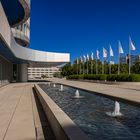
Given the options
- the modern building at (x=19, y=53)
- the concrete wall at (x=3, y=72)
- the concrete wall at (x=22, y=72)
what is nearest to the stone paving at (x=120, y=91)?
the modern building at (x=19, y=53)

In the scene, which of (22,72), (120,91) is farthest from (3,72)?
(120,91)

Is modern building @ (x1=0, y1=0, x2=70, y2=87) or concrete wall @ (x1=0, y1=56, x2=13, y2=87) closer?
modern building @ (x1=0, y1=0, x2=70, y2=87)

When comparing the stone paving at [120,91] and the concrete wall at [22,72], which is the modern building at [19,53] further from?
the stone paving at [120,91]

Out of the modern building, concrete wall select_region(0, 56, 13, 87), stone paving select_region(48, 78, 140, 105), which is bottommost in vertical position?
stone paving select_region(48, 78, 140, 105)

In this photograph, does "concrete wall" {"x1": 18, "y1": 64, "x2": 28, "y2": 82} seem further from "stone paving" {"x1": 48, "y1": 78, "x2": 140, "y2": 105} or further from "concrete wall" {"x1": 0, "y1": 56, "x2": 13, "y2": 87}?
"stone paving" {"x1": 48, "y1": 78, "x2": 140, "y2": 105}

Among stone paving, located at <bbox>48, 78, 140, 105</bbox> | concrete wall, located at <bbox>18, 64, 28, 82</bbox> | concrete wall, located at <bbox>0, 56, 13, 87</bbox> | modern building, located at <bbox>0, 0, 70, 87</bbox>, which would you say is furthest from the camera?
concrete wall, located at <bbox>18, 64, 28, 82</bbox>

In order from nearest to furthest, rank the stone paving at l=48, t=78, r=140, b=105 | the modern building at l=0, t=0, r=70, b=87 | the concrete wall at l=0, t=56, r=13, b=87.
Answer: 1. the stone paving at l=48, t=78, r=140, b=105
2. the modern building at l=0, t=0, r=70, b=87
3. the concrete wall at l=0, t=56, r=13, b=87

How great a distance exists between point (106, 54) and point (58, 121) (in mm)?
52929

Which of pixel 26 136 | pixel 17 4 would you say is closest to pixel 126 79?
pixel 17 4

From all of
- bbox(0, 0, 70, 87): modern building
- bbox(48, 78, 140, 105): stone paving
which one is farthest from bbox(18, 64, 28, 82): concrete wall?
bbox(48, 78, 140, 105): stone paving

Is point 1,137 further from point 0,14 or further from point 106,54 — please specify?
point 106,54

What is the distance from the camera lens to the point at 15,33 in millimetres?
51438

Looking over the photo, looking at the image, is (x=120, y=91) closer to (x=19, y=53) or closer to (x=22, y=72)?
(x=19, y=53)

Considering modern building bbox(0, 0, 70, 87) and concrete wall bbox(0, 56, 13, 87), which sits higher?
modern building bbox(0, 0, 70, 87)
